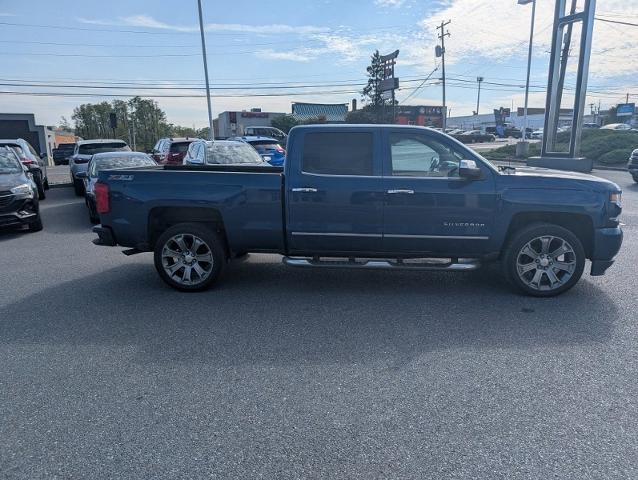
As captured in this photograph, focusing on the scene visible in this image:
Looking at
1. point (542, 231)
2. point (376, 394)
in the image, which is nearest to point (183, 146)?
point (542, 231)

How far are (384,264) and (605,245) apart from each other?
2.50 m

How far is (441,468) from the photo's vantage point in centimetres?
272

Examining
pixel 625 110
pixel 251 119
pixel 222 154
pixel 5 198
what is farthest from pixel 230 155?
pixel 625 110

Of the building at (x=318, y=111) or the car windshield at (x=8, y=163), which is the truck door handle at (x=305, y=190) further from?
the building at (x=318, y=111)

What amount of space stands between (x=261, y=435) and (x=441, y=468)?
43.6 inches

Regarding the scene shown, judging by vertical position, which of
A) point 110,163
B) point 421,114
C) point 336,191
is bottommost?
point 110,163

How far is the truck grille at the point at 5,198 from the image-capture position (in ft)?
30.3

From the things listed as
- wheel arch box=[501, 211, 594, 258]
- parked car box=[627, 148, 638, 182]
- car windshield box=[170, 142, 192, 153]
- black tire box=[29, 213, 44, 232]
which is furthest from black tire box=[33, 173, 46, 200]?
parked car box=[627, 148, 638, 182]

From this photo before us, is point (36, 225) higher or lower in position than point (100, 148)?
lower

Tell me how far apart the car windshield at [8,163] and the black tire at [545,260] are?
32.9 ft

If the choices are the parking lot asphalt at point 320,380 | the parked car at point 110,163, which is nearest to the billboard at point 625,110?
the parked car at point 110,163

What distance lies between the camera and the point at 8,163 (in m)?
10.5

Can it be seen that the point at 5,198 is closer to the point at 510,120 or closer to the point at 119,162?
the point at 119,162

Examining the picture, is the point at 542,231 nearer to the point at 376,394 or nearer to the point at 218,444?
the point at 376,394
